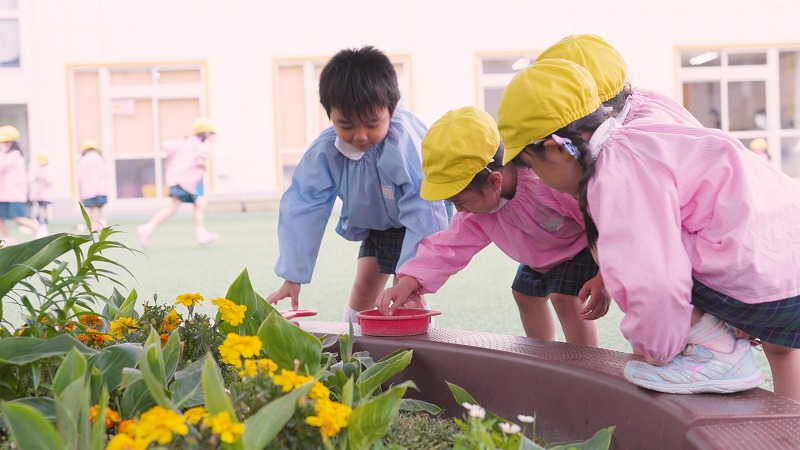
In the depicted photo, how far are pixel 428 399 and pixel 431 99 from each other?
16.3 metres

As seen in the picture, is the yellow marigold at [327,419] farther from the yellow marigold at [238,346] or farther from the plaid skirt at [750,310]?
the plaid skirt at [750,310]

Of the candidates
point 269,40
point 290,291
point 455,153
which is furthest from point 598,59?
point 269,40

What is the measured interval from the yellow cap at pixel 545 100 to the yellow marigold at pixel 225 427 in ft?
2.95

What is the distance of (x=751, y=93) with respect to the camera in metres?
18.7

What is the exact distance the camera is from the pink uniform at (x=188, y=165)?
10.9 m

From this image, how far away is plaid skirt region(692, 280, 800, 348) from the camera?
1608 mm

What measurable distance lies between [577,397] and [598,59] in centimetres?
97

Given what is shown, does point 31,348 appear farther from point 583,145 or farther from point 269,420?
point 583,145

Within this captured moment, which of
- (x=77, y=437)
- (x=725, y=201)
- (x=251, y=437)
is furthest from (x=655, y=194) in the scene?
(x=77, y=437)

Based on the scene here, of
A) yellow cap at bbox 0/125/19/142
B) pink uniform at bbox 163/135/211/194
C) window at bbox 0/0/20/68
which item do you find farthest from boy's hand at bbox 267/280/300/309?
window at bbox 0/0/20/68

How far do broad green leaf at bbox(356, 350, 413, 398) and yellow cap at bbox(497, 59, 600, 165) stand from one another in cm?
49

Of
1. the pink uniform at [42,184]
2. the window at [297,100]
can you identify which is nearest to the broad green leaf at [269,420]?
the pink uniform at [42,184]

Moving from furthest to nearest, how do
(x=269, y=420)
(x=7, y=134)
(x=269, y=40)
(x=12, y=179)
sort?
(x=269, y=40), (x=7, y=134), (x=12, y=179), (x=269, y=420)

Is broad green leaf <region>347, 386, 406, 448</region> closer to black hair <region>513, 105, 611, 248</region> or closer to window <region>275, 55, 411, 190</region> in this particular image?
black hair <region>513, 105, 611, 248</region>
